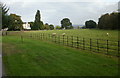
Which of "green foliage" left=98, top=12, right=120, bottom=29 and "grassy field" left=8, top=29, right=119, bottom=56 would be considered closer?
"grassy field" left=8, top=29, right=119, bottom=56

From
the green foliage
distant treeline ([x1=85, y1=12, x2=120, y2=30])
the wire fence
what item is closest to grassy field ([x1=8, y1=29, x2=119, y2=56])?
the wire fence

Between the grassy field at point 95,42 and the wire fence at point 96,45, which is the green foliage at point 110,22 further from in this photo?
the wire fence at point 96,45

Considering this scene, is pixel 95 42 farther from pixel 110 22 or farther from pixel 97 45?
pixel 110 22

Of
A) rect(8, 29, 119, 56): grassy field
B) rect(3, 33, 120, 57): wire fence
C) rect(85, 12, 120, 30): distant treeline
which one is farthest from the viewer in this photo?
rect(85, 12, 120, 30): distant treeline

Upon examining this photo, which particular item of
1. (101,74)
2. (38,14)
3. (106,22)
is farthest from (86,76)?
(38,14)

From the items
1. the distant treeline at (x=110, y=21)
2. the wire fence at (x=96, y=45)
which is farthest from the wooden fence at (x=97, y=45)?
the distant treeline at (x=110, y=21)

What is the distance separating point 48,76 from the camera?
5.84m

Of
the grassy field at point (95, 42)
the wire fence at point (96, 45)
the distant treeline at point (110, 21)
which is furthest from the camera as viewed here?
the distant treeline at point (110, 21)

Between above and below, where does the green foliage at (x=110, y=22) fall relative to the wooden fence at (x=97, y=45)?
above

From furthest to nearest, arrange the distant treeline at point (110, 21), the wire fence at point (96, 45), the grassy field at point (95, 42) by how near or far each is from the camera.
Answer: the distant treeline at point (110, 21), the grassy field at point (95, 42), the wire fence at point (96, 45)

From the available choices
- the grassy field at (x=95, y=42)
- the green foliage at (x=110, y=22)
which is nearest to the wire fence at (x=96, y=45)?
the grassy field at (x=95, y=42)

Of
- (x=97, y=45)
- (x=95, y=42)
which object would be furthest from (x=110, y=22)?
(x=97, y=45)

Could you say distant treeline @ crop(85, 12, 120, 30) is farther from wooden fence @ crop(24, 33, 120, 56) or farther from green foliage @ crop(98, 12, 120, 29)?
wooden fence @ crop(24, 33, 120, 56)

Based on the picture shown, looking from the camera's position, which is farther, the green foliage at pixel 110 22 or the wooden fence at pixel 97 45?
the green foliage at pixel 110 22
